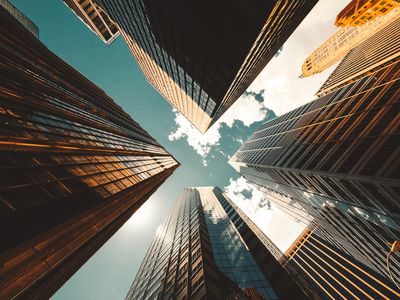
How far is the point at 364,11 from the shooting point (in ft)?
285

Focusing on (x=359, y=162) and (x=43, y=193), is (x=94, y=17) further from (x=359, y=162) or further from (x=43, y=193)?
(x=359, y=162)

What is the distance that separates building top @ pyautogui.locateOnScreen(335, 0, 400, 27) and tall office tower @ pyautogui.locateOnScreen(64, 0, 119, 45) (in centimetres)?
9799

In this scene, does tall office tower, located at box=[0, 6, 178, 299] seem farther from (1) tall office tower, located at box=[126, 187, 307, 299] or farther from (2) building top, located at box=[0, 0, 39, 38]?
(2) building top, located at box=[0, 0, 39, 38]

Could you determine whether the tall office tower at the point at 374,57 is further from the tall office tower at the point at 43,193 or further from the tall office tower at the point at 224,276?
the tall office tower at the point at 43,193

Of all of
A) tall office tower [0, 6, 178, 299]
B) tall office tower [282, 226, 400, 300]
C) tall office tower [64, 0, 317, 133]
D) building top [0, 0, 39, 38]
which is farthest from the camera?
building top [0, 0, 39, 38]

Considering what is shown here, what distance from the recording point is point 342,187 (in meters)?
22.2

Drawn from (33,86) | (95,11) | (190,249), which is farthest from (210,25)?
(95,11)

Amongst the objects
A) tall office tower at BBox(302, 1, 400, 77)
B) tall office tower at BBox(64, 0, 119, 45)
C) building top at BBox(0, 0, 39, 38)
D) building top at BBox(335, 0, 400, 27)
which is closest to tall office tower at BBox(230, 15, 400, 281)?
tall office tower at BBox(302, 1, 400, 77)

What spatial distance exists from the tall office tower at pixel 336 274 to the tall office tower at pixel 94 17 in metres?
86.7

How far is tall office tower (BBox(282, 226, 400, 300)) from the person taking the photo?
5388 centimetres

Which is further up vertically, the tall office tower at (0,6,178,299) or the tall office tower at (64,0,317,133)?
the tall office tower at (64,0,317,133)

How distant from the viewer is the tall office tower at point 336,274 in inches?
2121

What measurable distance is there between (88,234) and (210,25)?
21555mm

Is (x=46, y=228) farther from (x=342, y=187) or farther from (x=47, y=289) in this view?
(x=342, y=187)
